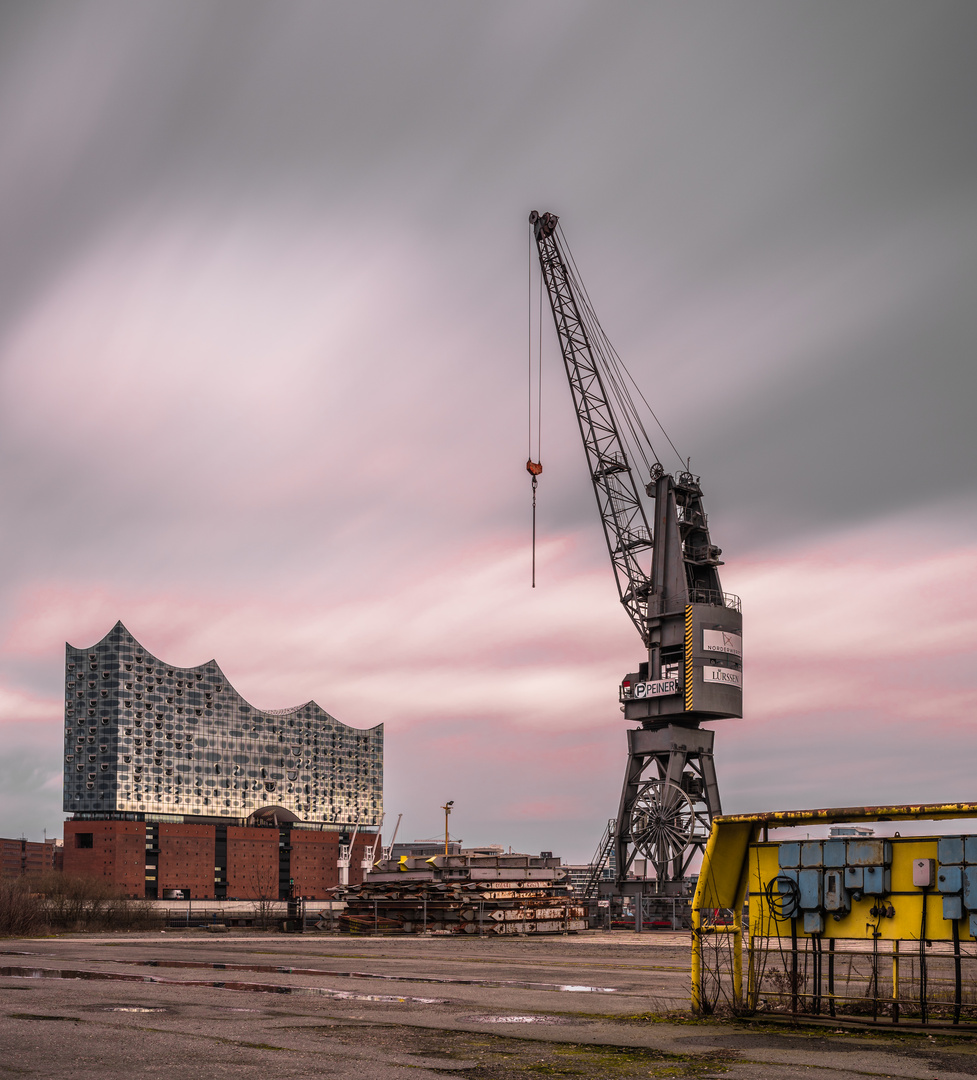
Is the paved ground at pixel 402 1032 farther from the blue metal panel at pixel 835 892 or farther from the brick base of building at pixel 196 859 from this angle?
the brick base of building at pixel 196 859

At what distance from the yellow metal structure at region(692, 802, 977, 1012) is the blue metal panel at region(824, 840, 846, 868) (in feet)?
1.46

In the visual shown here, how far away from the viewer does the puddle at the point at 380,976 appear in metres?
19.5

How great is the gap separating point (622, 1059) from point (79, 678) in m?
196

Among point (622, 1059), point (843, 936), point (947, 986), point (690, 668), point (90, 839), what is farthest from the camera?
point (90, 839)

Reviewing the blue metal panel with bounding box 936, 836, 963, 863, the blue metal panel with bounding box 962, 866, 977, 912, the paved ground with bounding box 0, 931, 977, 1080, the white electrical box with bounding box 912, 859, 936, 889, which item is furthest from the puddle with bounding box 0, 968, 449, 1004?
the blue metal panel with bounding box 962, 866, 977, 912

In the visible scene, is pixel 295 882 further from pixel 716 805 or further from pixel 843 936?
pixel 843 936

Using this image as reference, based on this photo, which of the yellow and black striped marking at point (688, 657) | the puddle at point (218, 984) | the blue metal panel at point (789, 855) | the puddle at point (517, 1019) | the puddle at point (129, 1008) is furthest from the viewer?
the yellow and black striped marking at point (688, 657)

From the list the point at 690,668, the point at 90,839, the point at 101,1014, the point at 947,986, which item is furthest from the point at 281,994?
the point at 90,839

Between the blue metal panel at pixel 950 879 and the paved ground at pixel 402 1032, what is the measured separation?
5.06 ft

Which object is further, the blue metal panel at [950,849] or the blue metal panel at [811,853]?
the blue metal panel at [811,853]

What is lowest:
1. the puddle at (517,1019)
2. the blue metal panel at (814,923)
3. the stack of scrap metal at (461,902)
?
the stack of scrap metal at (461,902)

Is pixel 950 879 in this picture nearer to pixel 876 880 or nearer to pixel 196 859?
pixel 876 880

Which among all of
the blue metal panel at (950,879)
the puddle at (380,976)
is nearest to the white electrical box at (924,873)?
the blue metal panel at (950,879)

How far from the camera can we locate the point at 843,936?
13.6 meters
